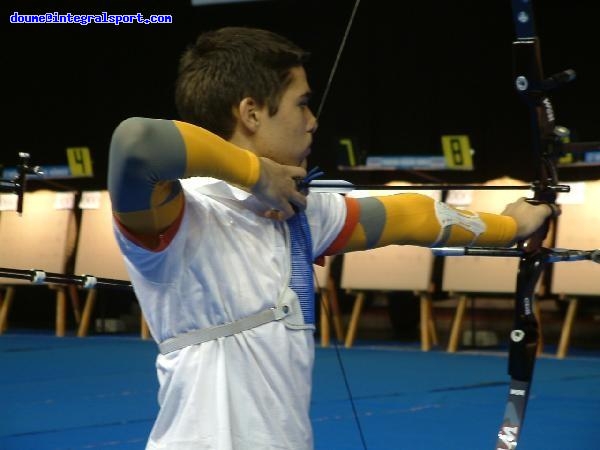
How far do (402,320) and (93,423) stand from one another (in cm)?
405

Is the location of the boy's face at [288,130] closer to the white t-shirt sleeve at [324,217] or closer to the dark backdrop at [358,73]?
the white t-shirt sleeve at [324,217]

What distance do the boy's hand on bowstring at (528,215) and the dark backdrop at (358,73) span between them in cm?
477

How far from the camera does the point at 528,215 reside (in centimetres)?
176

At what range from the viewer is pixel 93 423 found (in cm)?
404

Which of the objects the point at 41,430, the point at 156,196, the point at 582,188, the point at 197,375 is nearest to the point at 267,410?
the point at 197,375

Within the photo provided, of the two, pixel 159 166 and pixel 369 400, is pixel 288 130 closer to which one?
pixel 159 166

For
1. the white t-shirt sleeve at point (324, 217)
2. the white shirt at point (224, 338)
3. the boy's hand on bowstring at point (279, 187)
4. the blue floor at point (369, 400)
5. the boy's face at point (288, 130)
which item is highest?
the boy's face at point (288, 130)

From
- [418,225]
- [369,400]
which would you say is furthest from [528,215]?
[369,400]

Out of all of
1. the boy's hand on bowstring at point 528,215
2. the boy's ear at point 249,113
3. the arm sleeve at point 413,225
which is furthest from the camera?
the boy's hand on bowstring at point 528,215

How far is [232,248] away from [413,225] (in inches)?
13.2

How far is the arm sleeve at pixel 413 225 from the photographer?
1573 mm

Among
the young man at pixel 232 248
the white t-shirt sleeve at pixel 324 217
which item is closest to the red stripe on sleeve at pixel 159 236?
the young man at pixel 232 248

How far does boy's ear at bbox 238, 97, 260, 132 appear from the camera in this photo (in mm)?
1448

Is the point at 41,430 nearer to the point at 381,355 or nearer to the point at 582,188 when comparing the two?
the point at 381,355
